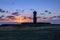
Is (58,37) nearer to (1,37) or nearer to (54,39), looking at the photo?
(54,39)

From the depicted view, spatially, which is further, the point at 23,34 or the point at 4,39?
the point at 23,34

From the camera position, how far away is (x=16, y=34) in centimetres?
1577

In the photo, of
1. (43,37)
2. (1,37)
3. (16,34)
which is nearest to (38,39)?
(43,37)

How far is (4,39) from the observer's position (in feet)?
48.0

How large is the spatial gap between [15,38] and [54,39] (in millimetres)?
3342

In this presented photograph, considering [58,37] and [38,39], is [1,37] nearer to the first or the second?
[38,39]

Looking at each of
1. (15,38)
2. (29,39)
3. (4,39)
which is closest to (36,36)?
(29,39)

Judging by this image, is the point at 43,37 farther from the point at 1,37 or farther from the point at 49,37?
the point at 1,37

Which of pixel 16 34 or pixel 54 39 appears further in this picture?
pixel 16 34

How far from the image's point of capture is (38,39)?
14.4 m

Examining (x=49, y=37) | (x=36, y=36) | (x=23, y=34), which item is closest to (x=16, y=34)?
(x=23, y=34)

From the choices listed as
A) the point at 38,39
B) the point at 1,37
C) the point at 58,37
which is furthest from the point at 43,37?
the point at 1,37

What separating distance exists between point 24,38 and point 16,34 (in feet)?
3.88

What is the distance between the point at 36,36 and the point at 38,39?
0.87 metres
